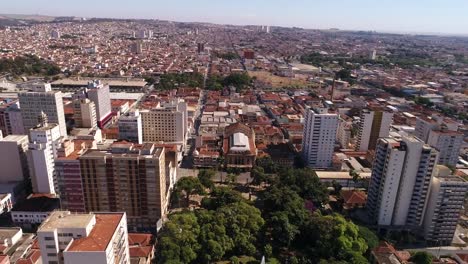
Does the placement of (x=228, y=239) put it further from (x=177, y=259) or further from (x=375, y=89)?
(x=375, y=89)

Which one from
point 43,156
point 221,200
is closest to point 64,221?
point 221,200

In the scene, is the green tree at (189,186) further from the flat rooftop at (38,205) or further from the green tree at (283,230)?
the flat rooftop at (38,205)

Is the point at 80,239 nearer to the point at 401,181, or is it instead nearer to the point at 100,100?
the point at 401,181

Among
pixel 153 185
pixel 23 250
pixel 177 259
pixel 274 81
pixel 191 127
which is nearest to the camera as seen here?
pixel 177 259

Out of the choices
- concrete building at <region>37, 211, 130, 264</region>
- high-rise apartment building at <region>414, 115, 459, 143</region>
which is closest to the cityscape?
concrete building at <region>37, 211, 130, 264</region>

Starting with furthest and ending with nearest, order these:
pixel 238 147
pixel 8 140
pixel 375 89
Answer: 1. pixel 375 89
2. pixel 238 147
3. pixel 8 140

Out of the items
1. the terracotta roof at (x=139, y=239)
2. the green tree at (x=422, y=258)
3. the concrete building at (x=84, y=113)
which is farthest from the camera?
the concrete building at (x=84, y=113)

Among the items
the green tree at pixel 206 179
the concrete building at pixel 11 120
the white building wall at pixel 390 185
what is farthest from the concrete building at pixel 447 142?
the concrete building at pixel 11 120

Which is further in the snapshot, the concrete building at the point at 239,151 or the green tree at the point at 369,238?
the concrete building at the point at 239,151

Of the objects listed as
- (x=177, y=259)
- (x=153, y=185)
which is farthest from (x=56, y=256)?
(x=153, y=185)
